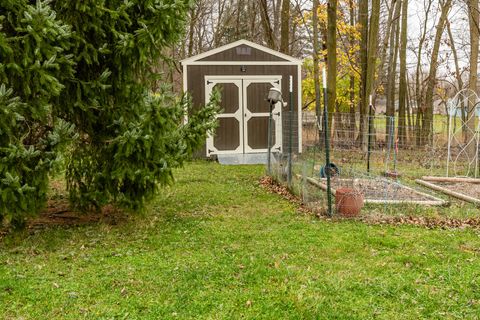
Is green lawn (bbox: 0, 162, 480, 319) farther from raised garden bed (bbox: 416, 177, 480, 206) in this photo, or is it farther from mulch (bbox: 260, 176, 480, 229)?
raised garden bed (bbox: 416, 177, 480, 206)

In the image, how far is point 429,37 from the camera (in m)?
19.1

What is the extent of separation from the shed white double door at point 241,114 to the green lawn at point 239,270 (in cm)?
651

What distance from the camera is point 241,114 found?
12.9 meters

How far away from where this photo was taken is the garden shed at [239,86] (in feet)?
41.4

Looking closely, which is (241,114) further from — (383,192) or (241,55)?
(383,192)

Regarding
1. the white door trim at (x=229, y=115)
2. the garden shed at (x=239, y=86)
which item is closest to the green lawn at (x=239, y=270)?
the white door trim at (x=229, y=115)

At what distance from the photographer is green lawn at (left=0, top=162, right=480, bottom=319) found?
11.6 ft

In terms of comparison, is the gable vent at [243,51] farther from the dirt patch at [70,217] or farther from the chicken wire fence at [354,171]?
the dirt patch at [70,217]

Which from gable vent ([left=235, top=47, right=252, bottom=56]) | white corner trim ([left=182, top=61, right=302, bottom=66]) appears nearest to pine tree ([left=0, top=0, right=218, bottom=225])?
white corner trim ([left=182, top=61, right=302, bottom=66])

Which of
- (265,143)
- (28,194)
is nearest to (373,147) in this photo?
(265,143)

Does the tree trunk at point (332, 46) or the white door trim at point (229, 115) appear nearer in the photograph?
the white door trim at point (229, 115)

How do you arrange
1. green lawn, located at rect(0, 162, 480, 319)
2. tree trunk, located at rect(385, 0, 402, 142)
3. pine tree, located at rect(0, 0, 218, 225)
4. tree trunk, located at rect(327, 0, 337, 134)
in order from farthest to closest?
tree trunk, located at rect(385, 0, 402, 142) < tree trunk, located at rect(327, 0, 337, 134) < pine tree, located at rect(0, 0, 218, 225) < green lawn, located at rect(0, 162, 480, 319)

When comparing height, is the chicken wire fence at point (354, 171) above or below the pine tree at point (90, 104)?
below

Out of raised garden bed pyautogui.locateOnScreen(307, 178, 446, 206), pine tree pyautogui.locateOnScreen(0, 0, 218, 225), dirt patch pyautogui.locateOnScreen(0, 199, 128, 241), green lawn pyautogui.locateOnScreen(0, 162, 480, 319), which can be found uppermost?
pine tree pyautogui.locateOnScreen(0, 0, 218, 225)
